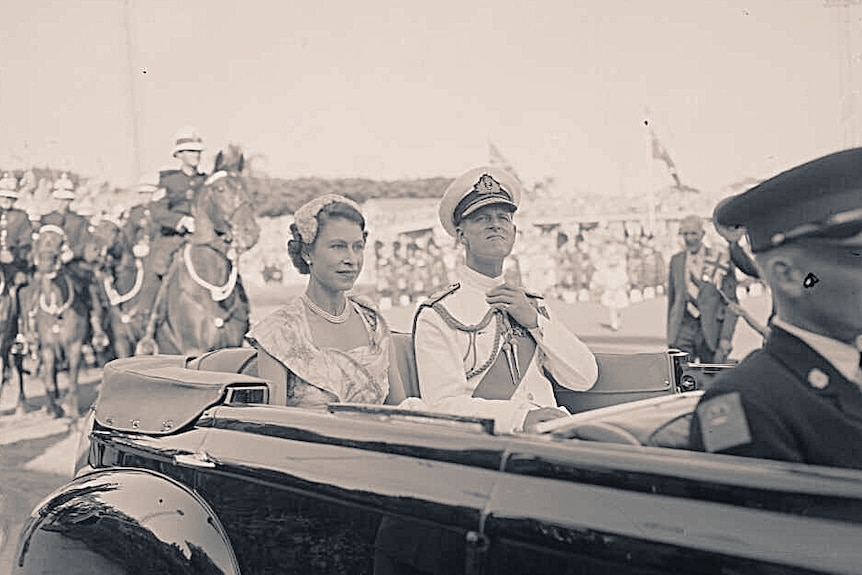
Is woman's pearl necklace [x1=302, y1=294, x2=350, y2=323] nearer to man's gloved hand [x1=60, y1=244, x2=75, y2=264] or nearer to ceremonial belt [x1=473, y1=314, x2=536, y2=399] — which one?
ceremonial belt [x1=473, y1=314, x2=536, y2=399]

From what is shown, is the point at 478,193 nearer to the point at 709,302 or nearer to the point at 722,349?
the point at 722,349

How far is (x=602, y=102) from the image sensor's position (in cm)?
1188

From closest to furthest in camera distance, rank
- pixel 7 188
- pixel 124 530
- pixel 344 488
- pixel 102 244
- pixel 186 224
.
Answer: pixel 344 488 → pixel 124 530 → pixel 186 224 → pixel 7 188 → pixel 102 244

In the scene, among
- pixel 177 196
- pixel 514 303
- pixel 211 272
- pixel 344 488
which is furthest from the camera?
pixel 177 196

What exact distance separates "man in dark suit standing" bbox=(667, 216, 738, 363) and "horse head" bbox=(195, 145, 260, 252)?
152 inches

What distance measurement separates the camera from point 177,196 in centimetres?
823

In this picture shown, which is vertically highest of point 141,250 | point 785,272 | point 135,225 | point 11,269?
point 135,225

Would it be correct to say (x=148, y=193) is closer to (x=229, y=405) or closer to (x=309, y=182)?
(x=309, y=182)

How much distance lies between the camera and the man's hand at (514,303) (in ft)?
8.96

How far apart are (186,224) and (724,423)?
7111mm

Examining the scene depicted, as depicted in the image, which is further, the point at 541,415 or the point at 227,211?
the point at 227,211

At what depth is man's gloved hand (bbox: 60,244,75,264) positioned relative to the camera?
9.04m

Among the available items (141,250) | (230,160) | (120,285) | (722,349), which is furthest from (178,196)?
(722,349)

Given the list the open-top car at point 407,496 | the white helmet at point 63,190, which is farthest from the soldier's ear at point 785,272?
the white helmet at point 63,190
